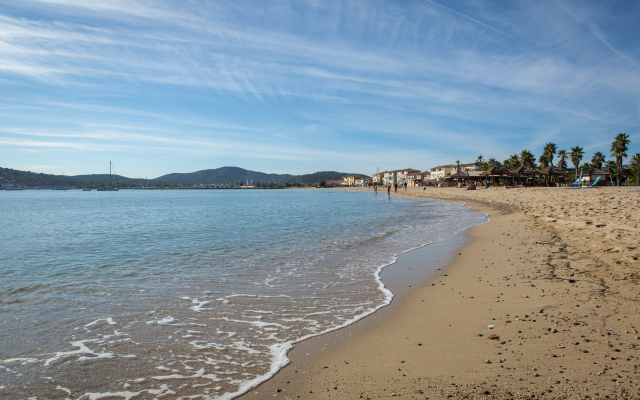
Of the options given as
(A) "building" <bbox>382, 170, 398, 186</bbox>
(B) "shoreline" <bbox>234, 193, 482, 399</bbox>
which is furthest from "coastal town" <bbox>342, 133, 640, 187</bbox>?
(A) "building" <bbox>382, 170, 398, 186</bbox>

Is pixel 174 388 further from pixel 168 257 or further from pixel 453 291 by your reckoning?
pixel 168 257

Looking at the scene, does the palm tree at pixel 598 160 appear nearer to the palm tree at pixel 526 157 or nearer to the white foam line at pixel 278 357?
the palm tree at pixel 526 157

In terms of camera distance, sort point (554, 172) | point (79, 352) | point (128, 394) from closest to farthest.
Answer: point (128, 394) → point (79, 352) → point (554, 172)

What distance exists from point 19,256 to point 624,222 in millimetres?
20241

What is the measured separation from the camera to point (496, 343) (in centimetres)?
415

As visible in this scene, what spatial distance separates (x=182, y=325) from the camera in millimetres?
5418

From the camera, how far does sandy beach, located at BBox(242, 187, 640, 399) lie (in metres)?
3.22

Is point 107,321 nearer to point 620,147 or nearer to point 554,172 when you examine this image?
point 554,172

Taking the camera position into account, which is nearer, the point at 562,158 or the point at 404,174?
the point at 562,158

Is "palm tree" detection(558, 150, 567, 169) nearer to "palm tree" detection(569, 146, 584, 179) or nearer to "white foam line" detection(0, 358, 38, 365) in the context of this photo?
"palm tree" detection(569, 146, 584, 179)


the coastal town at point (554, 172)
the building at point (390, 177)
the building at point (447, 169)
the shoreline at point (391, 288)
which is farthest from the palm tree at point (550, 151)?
the building at point (390, 177)

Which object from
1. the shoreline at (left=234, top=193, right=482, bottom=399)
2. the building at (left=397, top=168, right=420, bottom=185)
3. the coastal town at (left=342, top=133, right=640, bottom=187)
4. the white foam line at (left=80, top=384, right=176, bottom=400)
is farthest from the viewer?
the building at (left=397, top=168, right=420, bottom=185)

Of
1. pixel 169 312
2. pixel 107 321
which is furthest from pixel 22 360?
pixel 169 312

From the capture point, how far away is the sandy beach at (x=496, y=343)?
3.22m
